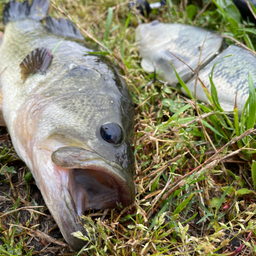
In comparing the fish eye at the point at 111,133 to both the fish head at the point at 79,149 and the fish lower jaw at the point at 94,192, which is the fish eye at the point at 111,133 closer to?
the fish head at the point at 79,149

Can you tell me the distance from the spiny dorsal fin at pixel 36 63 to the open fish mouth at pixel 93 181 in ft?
3.43

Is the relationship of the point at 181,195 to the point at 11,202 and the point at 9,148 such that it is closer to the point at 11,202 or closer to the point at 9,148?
the point at 11,202

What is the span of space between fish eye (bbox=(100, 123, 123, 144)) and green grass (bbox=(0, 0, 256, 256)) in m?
0.27

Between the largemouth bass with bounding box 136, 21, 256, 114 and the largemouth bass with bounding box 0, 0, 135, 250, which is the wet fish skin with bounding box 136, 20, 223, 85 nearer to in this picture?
the largemouth bass with bounding box 136, 21, 256, 114

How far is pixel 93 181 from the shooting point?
1.86 metres

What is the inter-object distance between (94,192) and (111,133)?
49 centimetres

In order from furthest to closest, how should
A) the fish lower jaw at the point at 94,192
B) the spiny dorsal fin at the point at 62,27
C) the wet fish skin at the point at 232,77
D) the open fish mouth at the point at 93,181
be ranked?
the spiny dorsal fin at the point at 62,27
the wet fish skin at the point at 232,77
the fish lower jaw at the point at 94,192
the open fish mouth at the point at 93,181

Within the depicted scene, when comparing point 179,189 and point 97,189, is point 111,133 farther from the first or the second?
point 179,189

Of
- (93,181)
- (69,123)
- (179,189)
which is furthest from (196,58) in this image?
(93,181)

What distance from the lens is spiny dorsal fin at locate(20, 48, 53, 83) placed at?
2.32m

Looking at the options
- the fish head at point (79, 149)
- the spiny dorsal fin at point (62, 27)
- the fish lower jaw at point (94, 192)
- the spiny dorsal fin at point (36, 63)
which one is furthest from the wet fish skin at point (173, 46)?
the fish lower jaw at point (94, 192)

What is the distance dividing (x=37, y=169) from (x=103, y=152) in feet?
1.64

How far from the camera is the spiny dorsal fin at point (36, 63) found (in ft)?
7.61

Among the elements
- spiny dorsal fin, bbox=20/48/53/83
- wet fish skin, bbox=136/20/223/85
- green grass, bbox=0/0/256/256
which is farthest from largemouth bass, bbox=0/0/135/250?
wet fish skin, bbox=136/20/223/85
